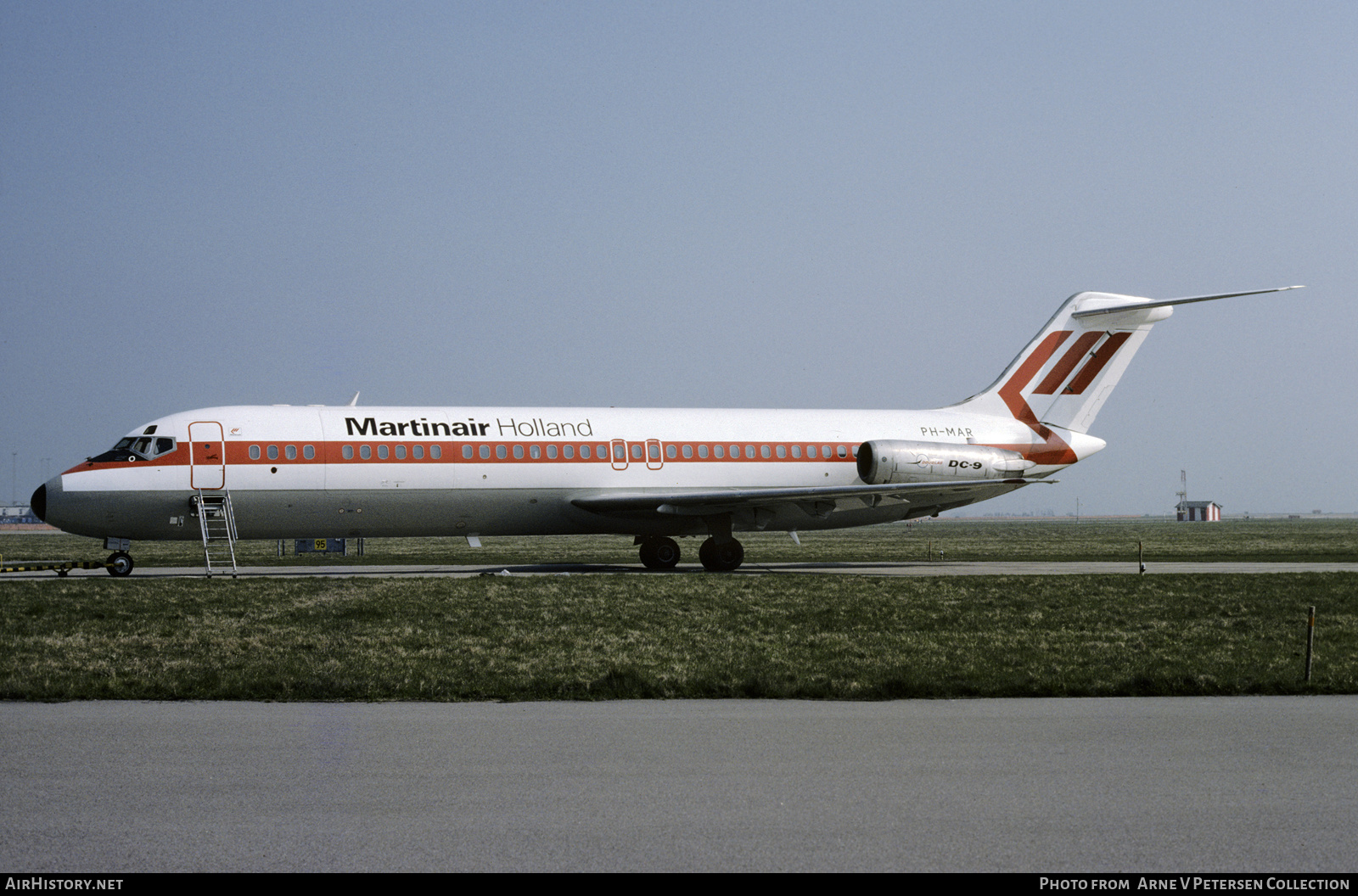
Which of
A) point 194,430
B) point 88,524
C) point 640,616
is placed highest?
point 194,430

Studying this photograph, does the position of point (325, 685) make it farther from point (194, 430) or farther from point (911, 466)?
point (911, 466)

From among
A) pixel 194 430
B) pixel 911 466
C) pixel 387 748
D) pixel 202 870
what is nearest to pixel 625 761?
pixel 387 748

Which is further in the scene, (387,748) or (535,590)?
(535,590)

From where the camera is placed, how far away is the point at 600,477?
2923 cm

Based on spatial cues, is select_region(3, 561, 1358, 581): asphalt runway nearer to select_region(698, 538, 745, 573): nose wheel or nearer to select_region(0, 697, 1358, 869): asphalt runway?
select_region(698, 538, 745, 573): nose wheel

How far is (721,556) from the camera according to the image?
30.4m

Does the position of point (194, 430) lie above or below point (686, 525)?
above

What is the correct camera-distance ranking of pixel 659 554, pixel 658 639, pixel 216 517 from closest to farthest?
pixel 658 639, pixel 216 517, pixel 659 554

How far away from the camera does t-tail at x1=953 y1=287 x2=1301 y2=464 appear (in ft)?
112

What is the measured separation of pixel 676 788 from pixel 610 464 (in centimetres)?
2235

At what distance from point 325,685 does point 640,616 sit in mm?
7371

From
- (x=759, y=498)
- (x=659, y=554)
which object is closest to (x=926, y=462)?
(x=759, y=498)

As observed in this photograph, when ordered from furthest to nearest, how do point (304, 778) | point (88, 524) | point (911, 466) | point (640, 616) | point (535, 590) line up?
point (911, 466), point (88, 524), point (535, 590), point (640, 616), point (304, 778)

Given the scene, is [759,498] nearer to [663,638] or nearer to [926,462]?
[926,462]
